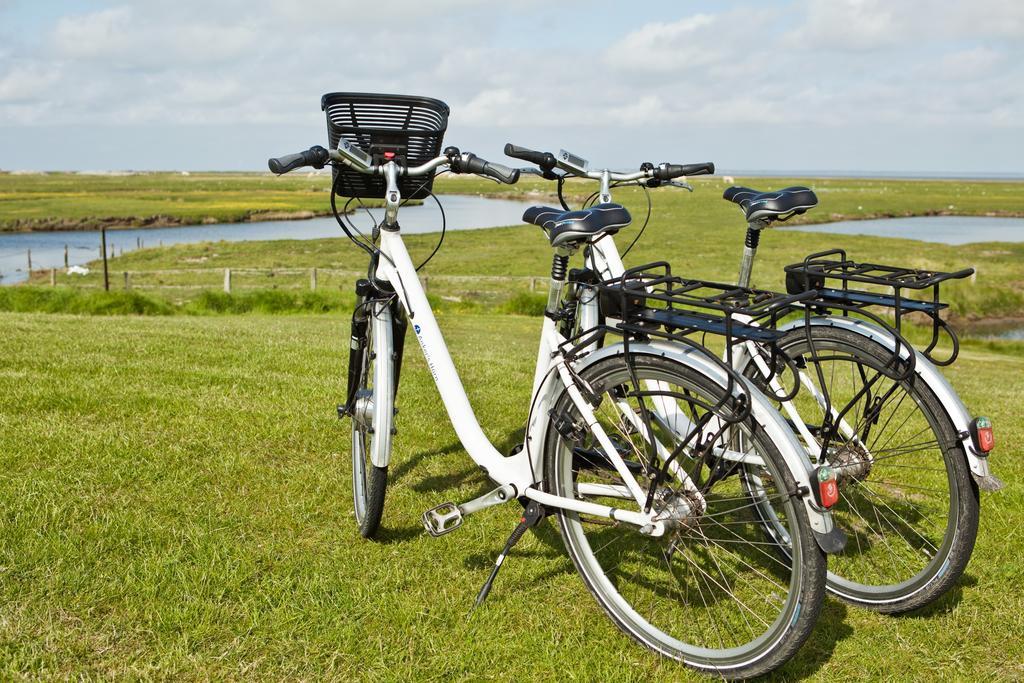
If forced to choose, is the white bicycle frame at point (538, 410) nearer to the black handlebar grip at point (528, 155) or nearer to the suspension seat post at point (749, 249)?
the black handlebar grip at point (528, 155)

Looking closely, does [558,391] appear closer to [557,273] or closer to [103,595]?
[557,273]

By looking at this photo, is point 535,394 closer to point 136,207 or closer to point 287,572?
point 287,572

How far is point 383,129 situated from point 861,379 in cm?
225

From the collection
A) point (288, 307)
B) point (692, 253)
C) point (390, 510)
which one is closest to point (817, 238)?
point (692, 253)

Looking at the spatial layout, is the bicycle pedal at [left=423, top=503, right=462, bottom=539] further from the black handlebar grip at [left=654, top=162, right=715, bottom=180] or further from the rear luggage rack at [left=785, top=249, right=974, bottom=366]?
the black handlebar grip at [left=654, top=162, right=715, bottom=180]

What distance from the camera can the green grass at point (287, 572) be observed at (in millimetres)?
2855

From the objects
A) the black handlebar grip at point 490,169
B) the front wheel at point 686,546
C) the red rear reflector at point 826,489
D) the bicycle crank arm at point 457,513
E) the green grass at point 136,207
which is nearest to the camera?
the red rear reflector at point 826,489

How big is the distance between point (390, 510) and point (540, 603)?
45.0 inches

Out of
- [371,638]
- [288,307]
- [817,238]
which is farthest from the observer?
[817,238]

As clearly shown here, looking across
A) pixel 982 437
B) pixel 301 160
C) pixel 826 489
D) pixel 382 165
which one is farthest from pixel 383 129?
pixel 982 437

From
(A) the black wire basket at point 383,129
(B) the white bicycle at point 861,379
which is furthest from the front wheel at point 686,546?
(A) the black wire basket at point 383,129

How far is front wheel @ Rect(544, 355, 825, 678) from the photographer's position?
249cm

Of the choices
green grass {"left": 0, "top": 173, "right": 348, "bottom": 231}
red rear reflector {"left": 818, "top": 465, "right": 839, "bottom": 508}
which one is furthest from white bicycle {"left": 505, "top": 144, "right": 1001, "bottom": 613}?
green grass {"left": 0, "top": 173, "right": 348, "bottom": 231}

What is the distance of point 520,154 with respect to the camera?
11.9ft
